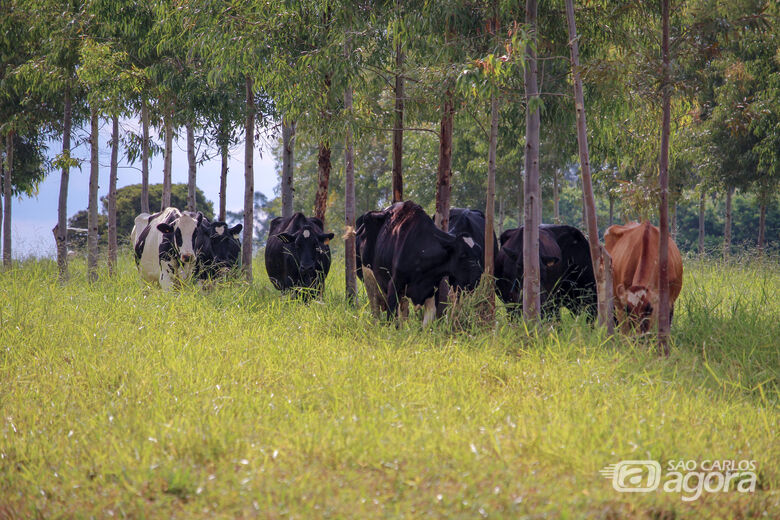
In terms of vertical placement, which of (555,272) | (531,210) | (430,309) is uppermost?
(531,210)

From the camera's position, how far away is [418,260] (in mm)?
8812

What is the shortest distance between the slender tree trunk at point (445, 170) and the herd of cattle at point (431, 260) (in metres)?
0.40

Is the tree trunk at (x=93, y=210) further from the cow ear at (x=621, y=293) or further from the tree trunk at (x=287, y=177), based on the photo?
the cow ear at (x=621, y=293)

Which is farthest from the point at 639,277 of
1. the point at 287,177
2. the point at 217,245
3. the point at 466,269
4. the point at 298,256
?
the point at 287,177

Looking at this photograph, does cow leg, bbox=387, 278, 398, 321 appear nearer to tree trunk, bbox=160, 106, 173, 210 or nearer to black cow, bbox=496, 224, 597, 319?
black cow, bbox=496, 224, 597, 319

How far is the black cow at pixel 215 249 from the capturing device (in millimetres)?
11930

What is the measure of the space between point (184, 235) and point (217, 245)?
0.64 metres

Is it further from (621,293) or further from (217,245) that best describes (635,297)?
(217,245)

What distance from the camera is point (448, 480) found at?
14.7 ft

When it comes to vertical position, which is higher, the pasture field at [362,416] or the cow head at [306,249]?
the cow head at [306,249]

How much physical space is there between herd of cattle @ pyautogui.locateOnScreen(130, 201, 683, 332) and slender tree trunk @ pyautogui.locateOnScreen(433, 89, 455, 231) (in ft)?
1.31

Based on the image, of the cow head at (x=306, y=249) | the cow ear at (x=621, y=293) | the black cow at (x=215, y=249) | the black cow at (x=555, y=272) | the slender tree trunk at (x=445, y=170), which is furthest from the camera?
the black cow at (x=215, y=249)

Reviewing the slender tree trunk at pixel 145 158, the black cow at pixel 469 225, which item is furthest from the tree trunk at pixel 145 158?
the black cow at pixel 469 225

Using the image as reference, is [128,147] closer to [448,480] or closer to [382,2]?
[382,2]
